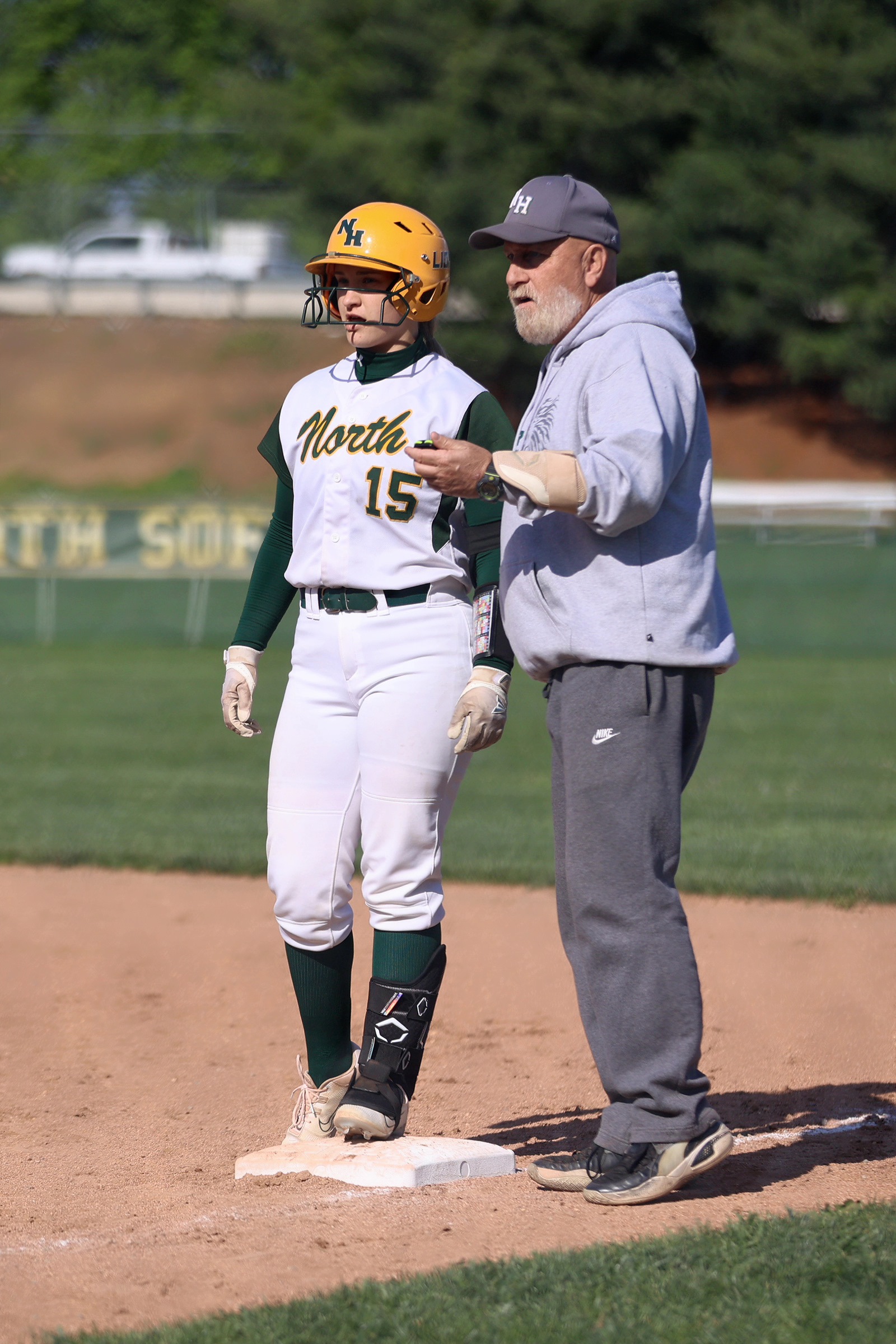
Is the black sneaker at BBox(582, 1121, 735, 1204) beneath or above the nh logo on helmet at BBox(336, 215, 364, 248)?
beneath

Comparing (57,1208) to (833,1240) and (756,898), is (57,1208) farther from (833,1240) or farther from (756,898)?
(756,898)

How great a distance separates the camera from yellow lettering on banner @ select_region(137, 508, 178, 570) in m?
18.6

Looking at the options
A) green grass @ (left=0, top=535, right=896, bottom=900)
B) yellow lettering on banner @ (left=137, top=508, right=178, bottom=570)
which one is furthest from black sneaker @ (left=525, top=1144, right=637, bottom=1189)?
yellow lettering on banner @ (left=137, top=508, right=178, bottom=570)

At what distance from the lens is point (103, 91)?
45.7 m

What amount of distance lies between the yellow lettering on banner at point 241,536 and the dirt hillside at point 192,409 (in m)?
Result: 14.7

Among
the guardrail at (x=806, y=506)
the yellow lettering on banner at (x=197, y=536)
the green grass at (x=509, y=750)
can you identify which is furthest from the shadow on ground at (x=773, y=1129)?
the yellow lettering on banner at (x=197, y=536)

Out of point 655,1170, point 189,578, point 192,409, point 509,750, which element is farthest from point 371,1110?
point 192,409

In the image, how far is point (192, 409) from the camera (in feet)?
116

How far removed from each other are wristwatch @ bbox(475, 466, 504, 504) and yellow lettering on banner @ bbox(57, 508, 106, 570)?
1615 cm

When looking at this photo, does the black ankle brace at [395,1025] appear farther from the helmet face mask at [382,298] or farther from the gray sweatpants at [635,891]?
the helmet face mask at [382,298]

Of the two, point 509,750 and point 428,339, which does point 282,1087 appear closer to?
point 428,339

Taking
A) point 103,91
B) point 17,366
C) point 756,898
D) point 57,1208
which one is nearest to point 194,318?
point 17,366

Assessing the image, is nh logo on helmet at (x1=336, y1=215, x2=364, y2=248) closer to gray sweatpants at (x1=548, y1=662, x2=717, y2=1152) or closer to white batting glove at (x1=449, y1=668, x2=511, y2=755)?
white batting glove at (x1=449, y1=668, x2=511, y2=755)

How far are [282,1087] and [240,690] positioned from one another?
1.40m
